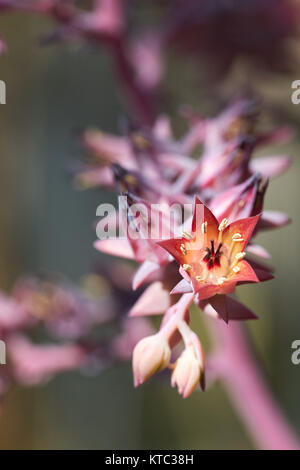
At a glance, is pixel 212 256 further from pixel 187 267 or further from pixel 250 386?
pixel 250 386

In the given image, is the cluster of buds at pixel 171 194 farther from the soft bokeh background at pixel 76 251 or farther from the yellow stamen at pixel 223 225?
the soft bokeh background at pixel 76 251

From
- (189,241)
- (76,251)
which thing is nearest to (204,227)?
(189,241)

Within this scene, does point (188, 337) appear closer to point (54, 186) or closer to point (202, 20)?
point (202, 20)

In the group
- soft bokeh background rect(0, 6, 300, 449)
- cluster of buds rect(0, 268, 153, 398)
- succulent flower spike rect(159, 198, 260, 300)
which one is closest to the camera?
succulent flower spike rect(159, 198, 260, 300)

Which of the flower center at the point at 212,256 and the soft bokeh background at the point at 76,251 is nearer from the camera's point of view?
the flower center at the point at 212,256

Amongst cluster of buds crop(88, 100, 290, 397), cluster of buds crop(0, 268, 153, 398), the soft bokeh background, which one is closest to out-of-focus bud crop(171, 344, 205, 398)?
cluster of buds crop(88, 100, 290, 397)

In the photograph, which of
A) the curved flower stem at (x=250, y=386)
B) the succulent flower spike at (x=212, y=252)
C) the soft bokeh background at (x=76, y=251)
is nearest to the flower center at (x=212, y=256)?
the succulent flower spike at (x=212, y=252)

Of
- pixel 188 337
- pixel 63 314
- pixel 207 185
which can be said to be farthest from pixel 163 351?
pixel 63 314

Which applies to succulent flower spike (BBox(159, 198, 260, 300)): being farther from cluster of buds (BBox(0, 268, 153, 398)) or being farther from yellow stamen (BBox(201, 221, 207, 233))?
cluster of buds (BBox(0, 268, 153, 398))
